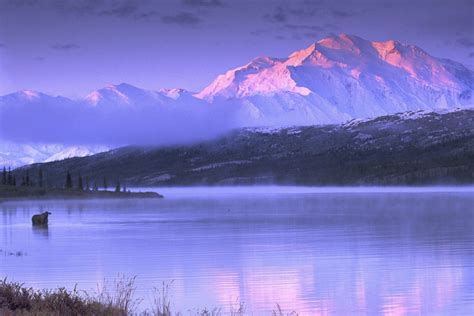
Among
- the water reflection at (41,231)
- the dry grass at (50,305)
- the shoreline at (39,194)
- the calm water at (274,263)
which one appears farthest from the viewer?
the shoreline at (39,194)

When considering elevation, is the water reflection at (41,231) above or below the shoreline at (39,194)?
below

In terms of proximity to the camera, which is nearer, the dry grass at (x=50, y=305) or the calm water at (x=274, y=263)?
the dry grass at (x=50, y=305)

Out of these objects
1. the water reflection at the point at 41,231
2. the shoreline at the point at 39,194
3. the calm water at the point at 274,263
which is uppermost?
the shoreline at the point at 39,194

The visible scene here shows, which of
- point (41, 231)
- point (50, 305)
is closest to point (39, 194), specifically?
point (41, 231)

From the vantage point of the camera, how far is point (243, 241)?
59438mm

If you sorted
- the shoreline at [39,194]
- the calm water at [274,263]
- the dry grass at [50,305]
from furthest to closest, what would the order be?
the shoreline at [39,194] < the calm water at [274,263] < the dry grass at [50,305]

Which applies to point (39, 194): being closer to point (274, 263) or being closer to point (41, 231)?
point (41, 231)

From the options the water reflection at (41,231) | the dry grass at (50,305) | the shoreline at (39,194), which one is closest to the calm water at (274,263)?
the water reflection at (41,231)

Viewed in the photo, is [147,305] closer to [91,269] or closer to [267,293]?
[267,293]

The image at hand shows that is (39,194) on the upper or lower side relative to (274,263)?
upper

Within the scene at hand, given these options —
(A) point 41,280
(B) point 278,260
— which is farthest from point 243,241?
(A) point 41,280

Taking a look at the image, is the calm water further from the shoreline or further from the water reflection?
the shoreline

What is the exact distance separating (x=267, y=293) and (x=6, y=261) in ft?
58.8

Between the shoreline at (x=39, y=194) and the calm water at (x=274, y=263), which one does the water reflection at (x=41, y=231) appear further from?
the shoreline at (x=39, y=194)
